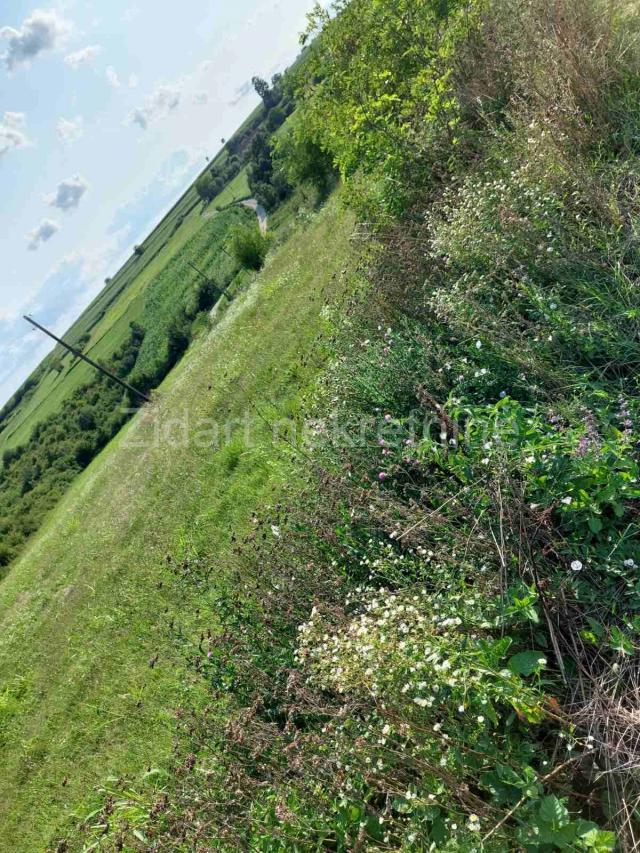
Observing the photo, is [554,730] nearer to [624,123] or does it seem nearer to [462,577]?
[462,577]

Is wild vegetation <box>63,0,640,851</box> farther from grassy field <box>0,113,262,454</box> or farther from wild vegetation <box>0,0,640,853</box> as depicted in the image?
grassy field <box>0,113,262,454</box>

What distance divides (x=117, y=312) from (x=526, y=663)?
147 m

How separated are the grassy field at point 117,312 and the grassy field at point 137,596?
89538 mm

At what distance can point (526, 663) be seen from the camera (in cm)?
295

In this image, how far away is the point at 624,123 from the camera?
629 cm

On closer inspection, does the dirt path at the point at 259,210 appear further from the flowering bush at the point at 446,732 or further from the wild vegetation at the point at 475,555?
the flowering bush at the point at 446,732

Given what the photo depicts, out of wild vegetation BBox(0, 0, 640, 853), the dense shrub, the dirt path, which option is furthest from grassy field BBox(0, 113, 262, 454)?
wild vegetation BBox(0, 0, 640, 853)

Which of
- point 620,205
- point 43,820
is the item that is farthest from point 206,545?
point 620,205

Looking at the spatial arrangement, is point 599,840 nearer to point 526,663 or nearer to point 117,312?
point 526,663

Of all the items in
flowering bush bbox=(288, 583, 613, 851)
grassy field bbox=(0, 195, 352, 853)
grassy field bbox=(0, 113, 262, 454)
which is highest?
grassy field bbox=(0, 113, 262, 454)

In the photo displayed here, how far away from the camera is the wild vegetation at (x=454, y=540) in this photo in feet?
9.79

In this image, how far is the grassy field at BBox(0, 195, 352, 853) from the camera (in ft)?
21.5

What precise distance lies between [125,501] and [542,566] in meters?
13.4

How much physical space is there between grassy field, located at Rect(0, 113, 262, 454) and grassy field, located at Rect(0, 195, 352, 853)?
89538mm
